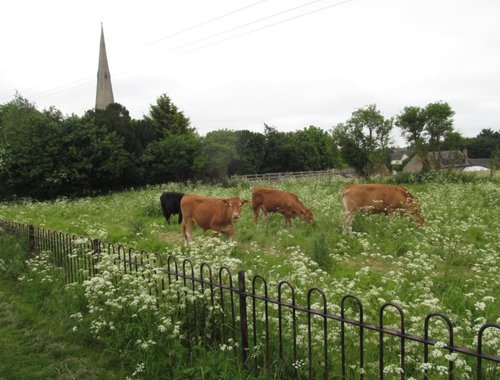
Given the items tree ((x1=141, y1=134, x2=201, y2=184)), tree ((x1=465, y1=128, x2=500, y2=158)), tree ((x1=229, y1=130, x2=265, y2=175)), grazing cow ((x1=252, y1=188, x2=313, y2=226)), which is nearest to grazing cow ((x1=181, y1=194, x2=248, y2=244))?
grazing cow ((x1=252, y1=188, x2=313, y2=226))

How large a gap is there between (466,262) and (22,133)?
2944cm

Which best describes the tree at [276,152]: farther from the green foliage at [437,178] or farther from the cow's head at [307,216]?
the cow's head at [307,216]

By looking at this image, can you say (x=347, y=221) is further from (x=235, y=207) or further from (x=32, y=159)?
(x=32, y=159)

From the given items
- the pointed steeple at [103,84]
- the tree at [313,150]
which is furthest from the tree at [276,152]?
the pointed steeple at [103,84]

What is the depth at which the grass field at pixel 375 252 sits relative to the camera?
15.2 ft

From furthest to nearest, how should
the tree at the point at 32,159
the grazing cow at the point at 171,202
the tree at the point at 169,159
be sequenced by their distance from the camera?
1. the tree at the point at 169,159
2. the tree at the point at 32,159
3. the grazing cow at the point at 171,202

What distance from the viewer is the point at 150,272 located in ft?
16.7

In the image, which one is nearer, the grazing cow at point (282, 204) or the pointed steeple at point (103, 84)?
the grazing cow at point (282, 204)

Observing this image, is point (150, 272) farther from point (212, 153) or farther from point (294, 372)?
point (212, 153)

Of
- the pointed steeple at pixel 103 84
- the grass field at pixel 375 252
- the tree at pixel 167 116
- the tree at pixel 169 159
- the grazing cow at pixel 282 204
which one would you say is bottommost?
the grass field at pixel 375 252

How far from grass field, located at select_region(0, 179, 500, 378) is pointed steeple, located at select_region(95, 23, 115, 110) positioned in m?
43.0

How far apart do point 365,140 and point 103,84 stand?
4017 cm

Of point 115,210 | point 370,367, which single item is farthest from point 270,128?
point 370,367

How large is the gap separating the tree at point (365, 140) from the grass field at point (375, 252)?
585 inches
